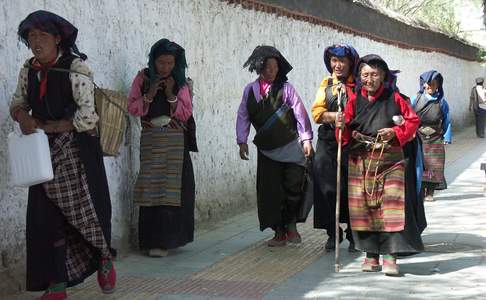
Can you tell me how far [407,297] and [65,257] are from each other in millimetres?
2298

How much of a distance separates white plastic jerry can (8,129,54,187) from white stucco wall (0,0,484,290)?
25.7 inches

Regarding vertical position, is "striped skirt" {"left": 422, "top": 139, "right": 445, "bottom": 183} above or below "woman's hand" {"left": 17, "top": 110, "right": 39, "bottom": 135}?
below

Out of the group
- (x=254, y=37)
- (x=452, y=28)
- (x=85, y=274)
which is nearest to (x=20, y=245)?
(x=85, y=274)

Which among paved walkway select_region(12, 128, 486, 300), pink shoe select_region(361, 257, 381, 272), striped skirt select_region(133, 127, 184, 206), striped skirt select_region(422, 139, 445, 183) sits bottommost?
paved walkway select_region(12, 128, 486, 300)

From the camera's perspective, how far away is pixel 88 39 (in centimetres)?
680

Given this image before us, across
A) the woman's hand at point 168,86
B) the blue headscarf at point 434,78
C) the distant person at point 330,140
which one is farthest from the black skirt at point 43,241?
the blue headscarf at point 434,78

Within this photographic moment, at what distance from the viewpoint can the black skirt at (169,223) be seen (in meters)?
7.14

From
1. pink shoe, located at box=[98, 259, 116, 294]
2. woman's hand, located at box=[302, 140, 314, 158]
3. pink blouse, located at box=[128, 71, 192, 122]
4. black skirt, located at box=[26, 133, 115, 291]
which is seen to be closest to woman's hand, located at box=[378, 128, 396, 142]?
woman's hand, located at box=[302, 140, 314, 158]

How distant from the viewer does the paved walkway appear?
228 inches

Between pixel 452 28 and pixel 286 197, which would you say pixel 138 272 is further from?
pixel 452 28

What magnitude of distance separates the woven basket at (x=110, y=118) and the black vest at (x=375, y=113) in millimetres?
1802

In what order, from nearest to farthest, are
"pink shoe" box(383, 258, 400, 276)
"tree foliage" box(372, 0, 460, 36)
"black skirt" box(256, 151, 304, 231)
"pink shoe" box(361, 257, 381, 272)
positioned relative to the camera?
1. "pink shoe" box(383, 258, 400, 276)
2. "pink shoe" box(361, 257, 381, 272)
3. "black skirt" box(256, 151, 304, 231)
4. "tree foliage" box(372, 0, 460, 36)

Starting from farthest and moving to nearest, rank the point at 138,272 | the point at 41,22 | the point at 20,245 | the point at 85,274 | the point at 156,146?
the point at 156,146, the point at 138,272, the point at 20,245, the point at 85,274, the point at 41,22

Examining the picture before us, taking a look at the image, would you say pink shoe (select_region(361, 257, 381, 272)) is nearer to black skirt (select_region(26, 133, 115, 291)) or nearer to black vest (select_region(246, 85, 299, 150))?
black vest (select_region(246, 85, 299, 150))
